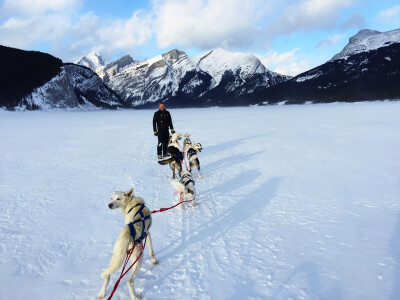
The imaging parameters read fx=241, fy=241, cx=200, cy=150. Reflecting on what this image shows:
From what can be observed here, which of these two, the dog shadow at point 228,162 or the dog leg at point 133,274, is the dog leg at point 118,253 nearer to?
the dog leg at point 133,274

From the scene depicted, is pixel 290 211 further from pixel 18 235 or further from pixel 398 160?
pixel 398 160

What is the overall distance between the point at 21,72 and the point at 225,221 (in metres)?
140

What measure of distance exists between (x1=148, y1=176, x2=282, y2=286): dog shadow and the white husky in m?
0.49

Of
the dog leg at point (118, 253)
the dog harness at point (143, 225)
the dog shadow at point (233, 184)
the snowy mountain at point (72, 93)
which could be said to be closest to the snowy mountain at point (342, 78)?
the snowy mountain at point (72, 93)

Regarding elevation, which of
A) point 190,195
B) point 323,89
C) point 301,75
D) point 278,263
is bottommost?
point 278,263

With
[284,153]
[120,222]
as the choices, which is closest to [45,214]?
[120,222]

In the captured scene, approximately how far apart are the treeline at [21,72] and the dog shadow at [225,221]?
108543 millimetres

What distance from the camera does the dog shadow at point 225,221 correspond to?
4.38 metres

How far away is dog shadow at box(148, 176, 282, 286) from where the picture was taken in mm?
4375

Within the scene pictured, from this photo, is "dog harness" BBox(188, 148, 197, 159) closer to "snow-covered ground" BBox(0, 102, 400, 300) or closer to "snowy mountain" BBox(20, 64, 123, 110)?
"snow-covered ground" BBox(0, 102, 400, 300)

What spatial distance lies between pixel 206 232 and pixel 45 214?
380 cm

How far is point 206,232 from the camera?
4.98m

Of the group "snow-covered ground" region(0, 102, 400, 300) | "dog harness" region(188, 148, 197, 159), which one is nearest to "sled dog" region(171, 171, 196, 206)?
→ "snow-covered ground" region(0, 102, 400, 300)

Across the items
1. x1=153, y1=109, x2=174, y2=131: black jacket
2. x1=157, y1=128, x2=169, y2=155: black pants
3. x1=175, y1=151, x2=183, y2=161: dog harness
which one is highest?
x1=153, y1=109, x2=174, y2=131: black jacket
